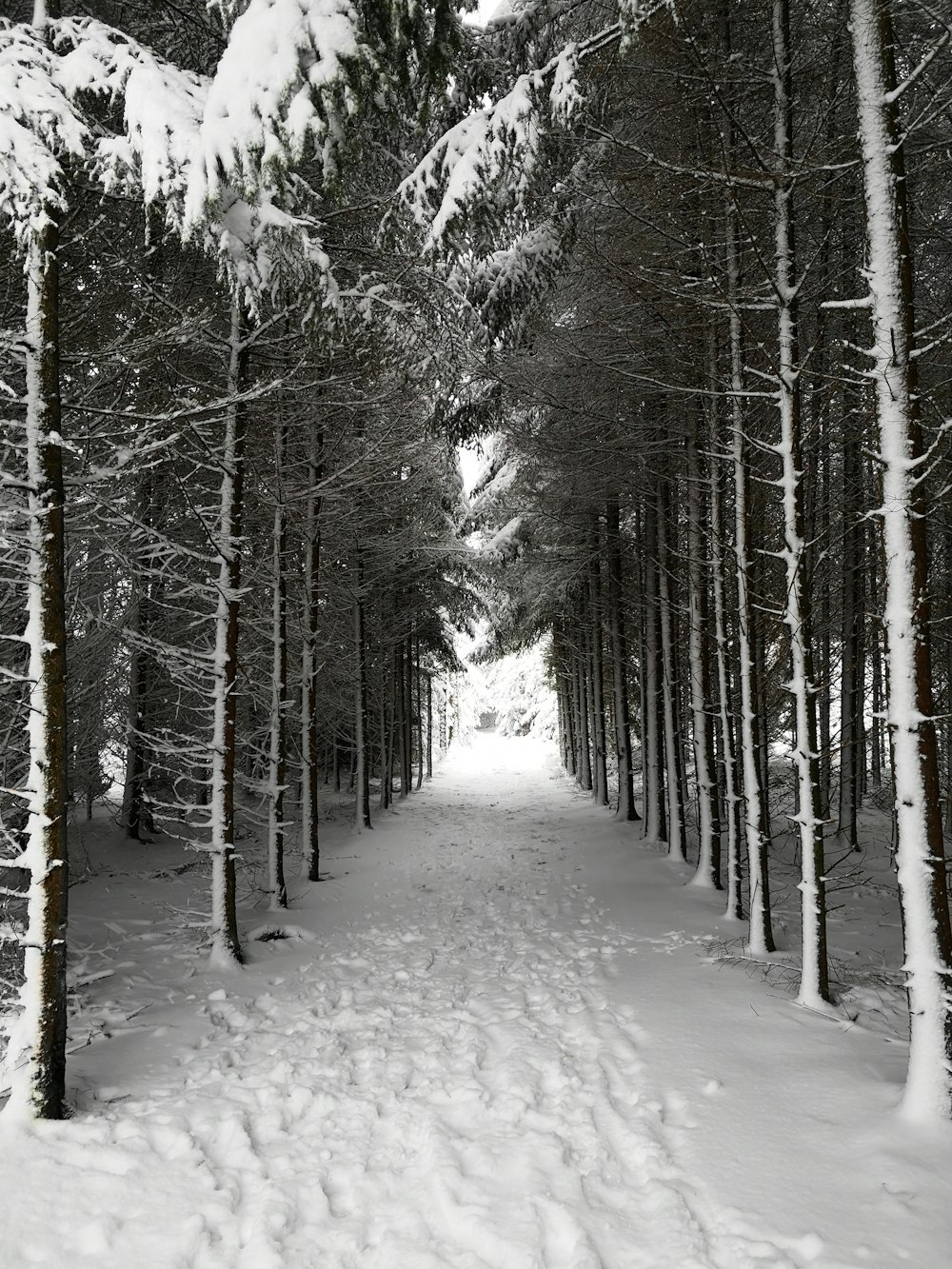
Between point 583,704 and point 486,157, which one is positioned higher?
point 486,157

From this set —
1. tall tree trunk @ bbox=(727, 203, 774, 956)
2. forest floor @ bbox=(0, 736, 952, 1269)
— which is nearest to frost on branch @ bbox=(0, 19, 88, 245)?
forest floor @ bbox=(0, 736, 952, 1269)

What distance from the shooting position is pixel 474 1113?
4.05 meters

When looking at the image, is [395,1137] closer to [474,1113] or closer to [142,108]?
[474,1113]

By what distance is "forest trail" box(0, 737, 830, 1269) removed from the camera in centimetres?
299

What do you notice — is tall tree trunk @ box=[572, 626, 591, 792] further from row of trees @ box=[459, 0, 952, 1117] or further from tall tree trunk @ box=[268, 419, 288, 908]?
tall tree trunk @ box=[268, 419, 288, 908]

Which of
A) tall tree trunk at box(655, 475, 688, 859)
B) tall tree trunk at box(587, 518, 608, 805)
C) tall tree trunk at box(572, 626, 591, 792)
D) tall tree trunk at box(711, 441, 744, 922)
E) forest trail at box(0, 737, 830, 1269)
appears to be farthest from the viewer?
tall tree trunk at box(572, 626, 591, 792)

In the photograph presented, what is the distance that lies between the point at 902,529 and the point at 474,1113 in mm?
4158

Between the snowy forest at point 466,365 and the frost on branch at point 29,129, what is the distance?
22 millimetres

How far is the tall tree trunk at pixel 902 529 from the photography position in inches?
152

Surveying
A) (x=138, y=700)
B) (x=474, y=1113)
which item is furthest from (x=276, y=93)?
(x=138, y=700)

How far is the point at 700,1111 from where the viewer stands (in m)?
3.90

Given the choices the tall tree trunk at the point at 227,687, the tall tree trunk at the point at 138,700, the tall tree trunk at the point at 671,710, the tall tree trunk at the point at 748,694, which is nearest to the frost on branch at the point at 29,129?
the tall tree trunk at the point at 227,687

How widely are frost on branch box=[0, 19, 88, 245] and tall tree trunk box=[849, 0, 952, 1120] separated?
4438 mm

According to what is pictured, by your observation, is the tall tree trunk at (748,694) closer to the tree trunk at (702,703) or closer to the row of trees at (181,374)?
the tree trunk at (702,703)
